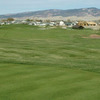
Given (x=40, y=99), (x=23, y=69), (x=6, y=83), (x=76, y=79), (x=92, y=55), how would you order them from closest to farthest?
(x=40, y=99)
(x=6, y=83)
(x=76, y=79)
(x=23, y=69)
(x=92, y=55)

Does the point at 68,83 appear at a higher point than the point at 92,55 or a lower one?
higher

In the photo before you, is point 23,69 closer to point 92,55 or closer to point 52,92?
point 52,92

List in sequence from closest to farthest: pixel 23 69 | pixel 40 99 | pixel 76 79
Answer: pixel 40 99 → pixel 76 79 → pixel 23 69

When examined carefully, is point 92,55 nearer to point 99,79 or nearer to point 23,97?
point 99,79

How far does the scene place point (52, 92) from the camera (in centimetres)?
865

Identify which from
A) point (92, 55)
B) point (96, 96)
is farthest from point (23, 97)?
point (92, 55)

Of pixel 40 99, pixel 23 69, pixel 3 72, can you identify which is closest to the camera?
pixel 40 99

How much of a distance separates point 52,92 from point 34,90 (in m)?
0.68

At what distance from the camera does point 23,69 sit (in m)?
12.2

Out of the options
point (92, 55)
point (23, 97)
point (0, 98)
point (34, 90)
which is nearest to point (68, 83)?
point (34, 90)

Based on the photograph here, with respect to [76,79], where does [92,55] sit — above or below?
below

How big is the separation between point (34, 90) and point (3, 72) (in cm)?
305

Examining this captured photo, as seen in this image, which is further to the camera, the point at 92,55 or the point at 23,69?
the point at 92,55

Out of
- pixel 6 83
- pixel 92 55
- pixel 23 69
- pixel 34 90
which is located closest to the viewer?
pixel 34 90
